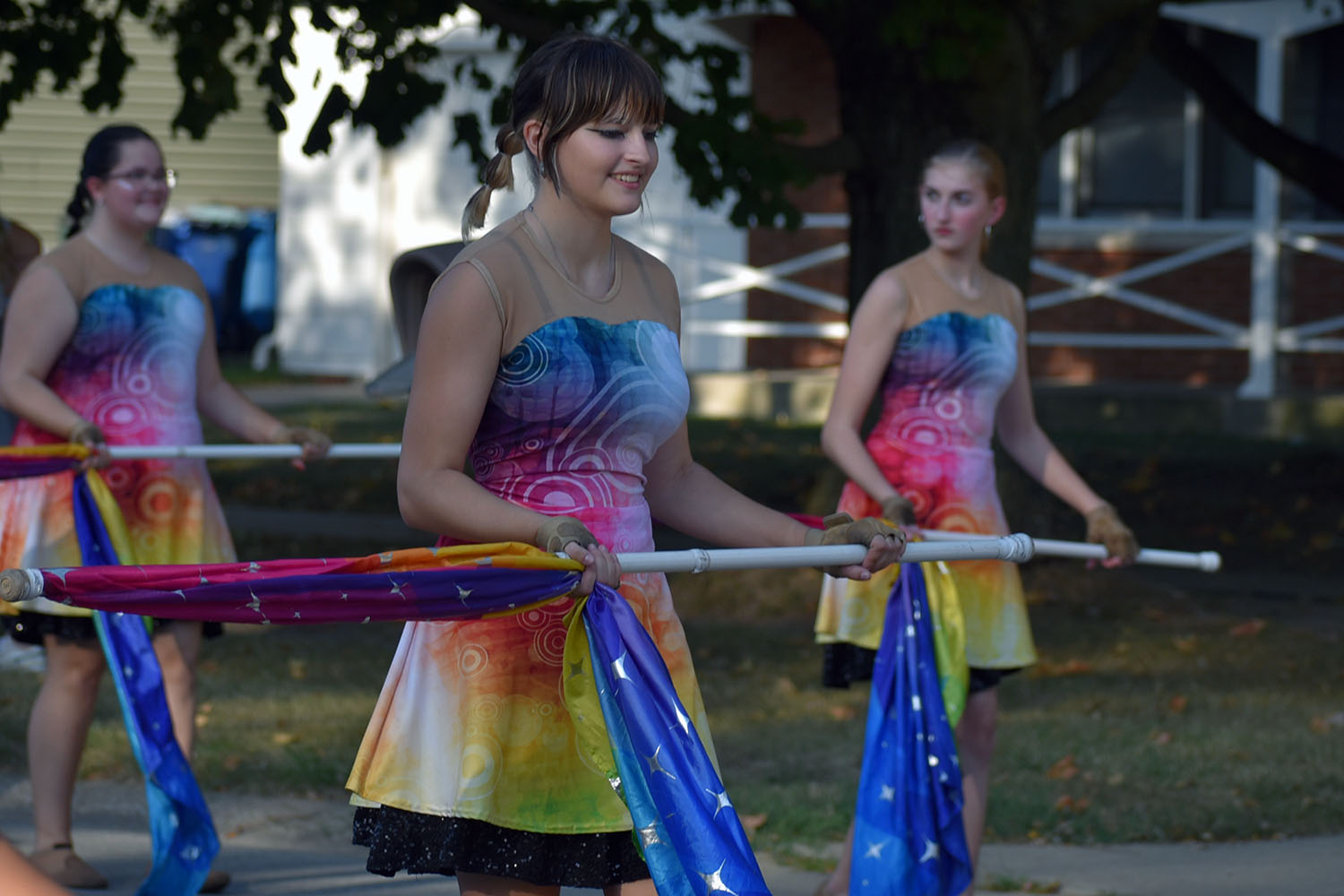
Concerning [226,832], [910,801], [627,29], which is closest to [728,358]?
[627,29]

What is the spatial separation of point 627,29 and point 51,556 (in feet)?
16.4

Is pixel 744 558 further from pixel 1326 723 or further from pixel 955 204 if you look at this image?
pixel 1326 723

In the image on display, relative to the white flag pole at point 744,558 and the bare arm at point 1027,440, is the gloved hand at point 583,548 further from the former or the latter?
the bare arm at point 1027,440

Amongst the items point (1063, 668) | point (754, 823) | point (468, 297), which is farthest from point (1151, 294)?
point (468, 297)

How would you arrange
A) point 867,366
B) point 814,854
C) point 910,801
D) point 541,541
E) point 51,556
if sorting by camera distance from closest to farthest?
point 541,541, point 910,801, point 867,366, point 51,556, point 814,854

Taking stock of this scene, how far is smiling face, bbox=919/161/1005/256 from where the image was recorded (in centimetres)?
486

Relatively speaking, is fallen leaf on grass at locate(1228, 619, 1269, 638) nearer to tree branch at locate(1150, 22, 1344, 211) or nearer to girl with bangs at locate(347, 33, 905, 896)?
tree branch at locate(1150, 22, 1344, 211)

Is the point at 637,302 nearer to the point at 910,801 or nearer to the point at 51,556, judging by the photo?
the point at 910,801

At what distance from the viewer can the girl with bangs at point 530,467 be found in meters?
3.03

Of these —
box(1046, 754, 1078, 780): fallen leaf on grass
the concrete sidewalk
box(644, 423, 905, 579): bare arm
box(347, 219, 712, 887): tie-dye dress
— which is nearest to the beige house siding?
the concrete sidewalk

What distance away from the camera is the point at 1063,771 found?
255 inches

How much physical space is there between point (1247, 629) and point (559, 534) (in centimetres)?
670

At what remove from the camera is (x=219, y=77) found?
9586 mm

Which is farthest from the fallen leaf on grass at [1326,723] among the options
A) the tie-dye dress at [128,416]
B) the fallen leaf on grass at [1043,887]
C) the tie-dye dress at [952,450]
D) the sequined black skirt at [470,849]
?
the sequined black skirt at [470,849]
